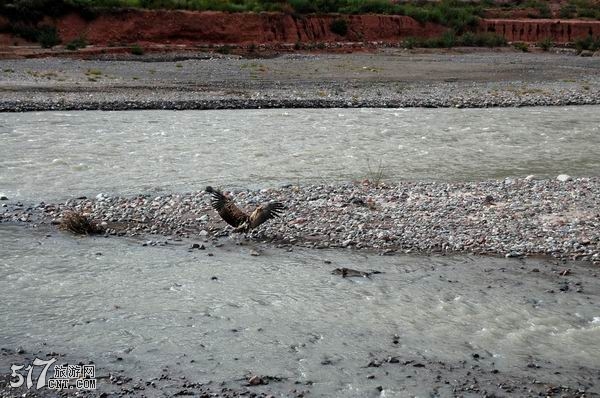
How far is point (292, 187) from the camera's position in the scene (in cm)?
1220

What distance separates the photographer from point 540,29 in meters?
51.4

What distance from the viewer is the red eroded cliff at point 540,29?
50.5 meters

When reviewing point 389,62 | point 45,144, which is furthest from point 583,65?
point 45,144

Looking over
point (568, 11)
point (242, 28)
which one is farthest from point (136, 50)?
point (568, 11)

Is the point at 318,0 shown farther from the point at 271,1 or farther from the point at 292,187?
the point at 292,187

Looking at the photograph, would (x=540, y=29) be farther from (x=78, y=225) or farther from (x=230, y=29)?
(x=78, y=225)

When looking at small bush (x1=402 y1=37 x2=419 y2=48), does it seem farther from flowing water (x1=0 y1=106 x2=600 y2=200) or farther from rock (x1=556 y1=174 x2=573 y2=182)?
rock (x1=556 y1=174 x2=573 y2=182)

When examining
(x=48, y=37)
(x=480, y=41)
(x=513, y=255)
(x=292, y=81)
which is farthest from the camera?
(x=480, y=41)

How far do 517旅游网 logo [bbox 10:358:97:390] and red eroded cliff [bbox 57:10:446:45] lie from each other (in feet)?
109

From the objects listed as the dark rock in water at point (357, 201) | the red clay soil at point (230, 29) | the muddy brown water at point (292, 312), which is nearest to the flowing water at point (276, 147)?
the dark rock in water at point (357, 201)

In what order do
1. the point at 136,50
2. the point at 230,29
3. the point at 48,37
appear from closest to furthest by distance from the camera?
the point at 136,50, the point at 48,37, the point at 230,29

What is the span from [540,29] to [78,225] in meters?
46.0

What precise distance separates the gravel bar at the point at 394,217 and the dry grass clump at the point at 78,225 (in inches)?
7.9

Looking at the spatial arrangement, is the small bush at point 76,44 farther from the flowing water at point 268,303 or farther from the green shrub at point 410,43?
the flowing water at point 268,303
